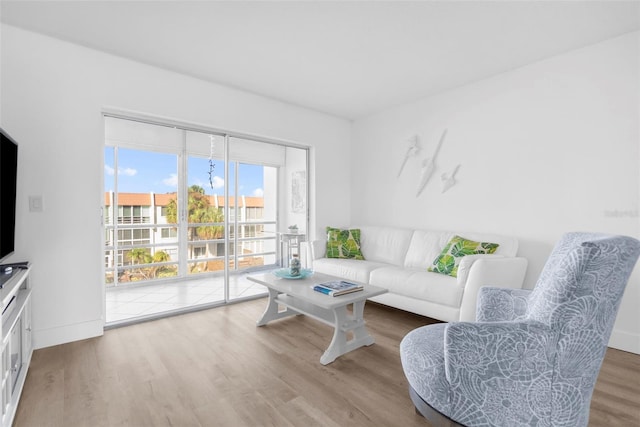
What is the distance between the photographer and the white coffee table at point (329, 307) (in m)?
2.31

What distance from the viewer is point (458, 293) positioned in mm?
2719

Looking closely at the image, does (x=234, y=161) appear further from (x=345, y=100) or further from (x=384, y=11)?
(x=384, y=11)

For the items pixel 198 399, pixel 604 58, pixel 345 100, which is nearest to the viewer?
pixel 198 399

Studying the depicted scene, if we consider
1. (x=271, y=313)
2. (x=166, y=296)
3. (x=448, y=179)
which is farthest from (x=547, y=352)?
(x=166, y=296)

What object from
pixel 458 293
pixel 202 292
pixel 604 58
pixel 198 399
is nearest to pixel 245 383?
pixel 198 399

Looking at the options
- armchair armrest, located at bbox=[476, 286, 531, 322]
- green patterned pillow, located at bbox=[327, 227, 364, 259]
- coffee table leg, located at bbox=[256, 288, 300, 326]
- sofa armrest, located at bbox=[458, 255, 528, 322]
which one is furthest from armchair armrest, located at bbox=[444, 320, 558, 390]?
green patterned pillow, located at bbox=[327, 227, 364, 259]

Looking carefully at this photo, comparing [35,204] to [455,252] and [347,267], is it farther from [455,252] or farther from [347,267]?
[455,252]

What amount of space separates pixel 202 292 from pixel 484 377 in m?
3.70

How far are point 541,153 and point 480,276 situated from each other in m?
1.40

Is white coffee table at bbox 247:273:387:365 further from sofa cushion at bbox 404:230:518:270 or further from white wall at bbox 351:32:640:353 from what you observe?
white wall at bbox 351:32:640:353

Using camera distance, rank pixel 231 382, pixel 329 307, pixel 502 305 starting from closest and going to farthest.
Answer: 1. pixel 502 305
2. pixel 231 382
3. pixel 329 307

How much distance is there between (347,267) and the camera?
365 cm

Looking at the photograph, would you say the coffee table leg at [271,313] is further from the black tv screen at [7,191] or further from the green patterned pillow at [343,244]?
the black tv screen at [7,191]

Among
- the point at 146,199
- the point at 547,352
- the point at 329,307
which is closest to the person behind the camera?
the point at 547,352
